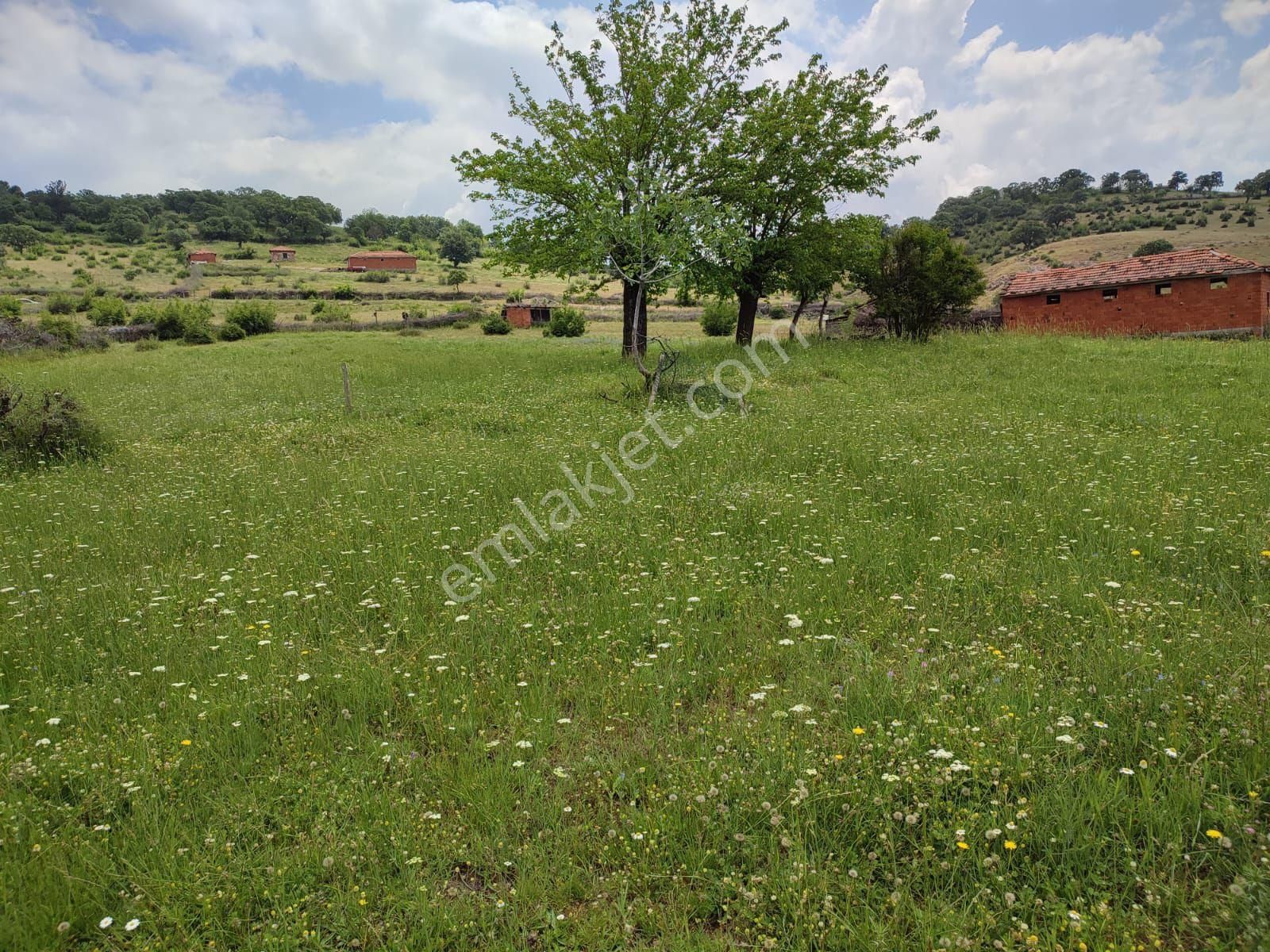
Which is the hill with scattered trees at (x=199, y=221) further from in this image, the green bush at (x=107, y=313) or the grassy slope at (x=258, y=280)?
the green bush at (x=107, y=313)

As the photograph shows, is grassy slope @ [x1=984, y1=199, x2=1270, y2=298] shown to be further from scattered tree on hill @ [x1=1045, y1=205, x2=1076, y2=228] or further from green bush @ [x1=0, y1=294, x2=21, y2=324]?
green bush @ [x1=0, y1=294, x2=21, y2=324]

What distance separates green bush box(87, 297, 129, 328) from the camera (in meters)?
50.2

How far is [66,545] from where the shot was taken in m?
7.07

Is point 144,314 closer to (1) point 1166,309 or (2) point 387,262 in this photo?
(2) point 387,262

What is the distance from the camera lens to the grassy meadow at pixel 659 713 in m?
2.82

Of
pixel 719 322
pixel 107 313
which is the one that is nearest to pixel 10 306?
pixel 107 313

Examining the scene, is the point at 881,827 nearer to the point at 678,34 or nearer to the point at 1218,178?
the point at 678,34

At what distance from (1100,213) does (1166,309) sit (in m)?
104

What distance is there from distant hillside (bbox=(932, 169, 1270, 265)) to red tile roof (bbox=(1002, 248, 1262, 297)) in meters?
58.9

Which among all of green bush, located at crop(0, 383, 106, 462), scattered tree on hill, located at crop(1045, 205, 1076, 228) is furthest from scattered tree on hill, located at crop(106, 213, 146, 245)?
scattered tree on hill, located at crop(1045, 205, 1076, 228)

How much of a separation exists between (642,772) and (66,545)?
23.4 feet

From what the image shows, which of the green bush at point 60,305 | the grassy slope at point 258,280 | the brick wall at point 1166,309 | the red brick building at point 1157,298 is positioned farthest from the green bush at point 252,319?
the red brick building at point 1157,298

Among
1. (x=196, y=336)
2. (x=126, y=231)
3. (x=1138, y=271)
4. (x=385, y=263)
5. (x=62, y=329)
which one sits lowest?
(x=196, y=336)

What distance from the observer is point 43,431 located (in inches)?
452
